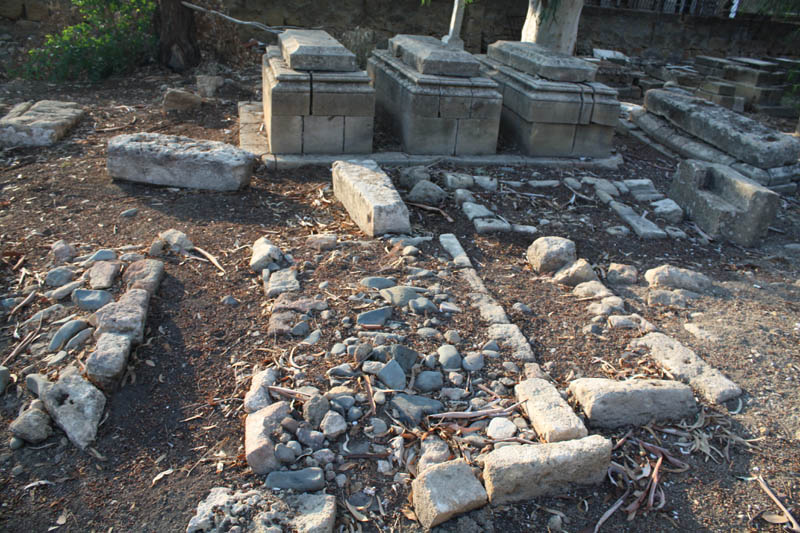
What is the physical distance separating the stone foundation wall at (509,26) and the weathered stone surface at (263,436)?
7394 millimetres

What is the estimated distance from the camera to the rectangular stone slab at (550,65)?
6.10m

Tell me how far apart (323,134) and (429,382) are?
3.41 metres

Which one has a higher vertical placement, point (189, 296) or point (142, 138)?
point (142, 138)

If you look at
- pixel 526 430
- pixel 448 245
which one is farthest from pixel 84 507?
pixel 448 245

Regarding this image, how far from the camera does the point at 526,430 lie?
2.66 meters

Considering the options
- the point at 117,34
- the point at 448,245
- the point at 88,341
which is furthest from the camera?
the point at 117,34

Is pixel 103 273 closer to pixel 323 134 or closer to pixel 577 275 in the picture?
pixel 323 134

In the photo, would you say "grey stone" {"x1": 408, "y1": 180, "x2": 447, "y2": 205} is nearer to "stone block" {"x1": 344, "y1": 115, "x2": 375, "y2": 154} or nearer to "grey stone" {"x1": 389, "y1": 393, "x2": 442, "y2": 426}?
"stone block" {"x1": 344, "y1": 115, "x2": 375, "y2": 154}

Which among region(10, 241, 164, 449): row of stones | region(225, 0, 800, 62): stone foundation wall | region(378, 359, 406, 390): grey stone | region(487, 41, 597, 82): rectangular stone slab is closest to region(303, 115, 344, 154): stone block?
region(487, 41, 597, 82): rectangular stone slab

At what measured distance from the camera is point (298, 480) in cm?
237

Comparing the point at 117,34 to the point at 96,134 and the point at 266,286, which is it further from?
the point at 266,286

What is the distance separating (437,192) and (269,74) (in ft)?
7.36

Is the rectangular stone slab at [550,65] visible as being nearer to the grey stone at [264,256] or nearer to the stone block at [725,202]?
the stone block at [725,202]

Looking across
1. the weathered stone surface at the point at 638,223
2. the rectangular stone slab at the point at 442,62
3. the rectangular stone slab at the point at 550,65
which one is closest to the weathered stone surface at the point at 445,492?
the weathered stone surface at the point at 638,223
